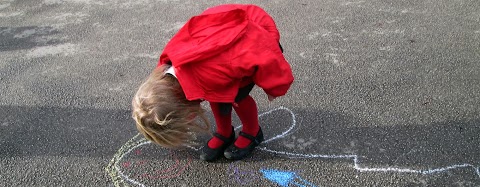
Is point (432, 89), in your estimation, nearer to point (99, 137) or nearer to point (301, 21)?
point (301, 21)

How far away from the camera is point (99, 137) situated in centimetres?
281

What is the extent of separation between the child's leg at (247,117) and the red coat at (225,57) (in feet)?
0.88

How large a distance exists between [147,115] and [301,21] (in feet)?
8.20

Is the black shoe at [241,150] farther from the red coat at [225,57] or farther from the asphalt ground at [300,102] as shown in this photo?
the red coat at [225,57]

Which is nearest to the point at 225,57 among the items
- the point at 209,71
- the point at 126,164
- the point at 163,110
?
the point at 209,71

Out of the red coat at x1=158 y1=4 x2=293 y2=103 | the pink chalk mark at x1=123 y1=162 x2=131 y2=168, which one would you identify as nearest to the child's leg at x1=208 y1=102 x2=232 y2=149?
the red coat at x1=158 y1=4 x2=293 y2=103

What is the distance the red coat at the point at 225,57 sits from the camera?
1963 millimetres

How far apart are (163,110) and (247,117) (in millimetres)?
586

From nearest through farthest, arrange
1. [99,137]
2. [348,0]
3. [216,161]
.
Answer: [216,161]
[99,137]
[348,0]

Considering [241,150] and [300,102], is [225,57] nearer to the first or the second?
[241,150]

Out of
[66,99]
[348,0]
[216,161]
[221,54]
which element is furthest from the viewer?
[348,0]

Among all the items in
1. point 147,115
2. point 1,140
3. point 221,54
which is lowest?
point 1,140

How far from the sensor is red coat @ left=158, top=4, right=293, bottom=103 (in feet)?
6.44

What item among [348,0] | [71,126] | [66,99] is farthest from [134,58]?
[348,0]
